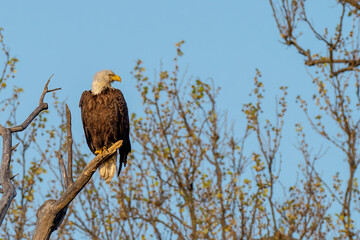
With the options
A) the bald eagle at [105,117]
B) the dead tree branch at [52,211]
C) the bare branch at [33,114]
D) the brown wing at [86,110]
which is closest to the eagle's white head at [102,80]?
the bald eagle at [105,117]

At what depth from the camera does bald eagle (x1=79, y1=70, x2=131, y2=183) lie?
9258 mm

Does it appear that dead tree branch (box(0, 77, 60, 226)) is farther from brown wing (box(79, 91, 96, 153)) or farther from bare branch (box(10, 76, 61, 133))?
brown wing (box(79, 91, 96, 153))

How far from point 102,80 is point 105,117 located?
58 cm

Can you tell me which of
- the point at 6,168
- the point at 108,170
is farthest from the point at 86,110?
the point at 6,168

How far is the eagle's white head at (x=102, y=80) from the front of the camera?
9.45 metres

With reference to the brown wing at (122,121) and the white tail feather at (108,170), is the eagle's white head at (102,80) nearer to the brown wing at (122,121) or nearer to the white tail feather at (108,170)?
the brown wing at (122,121)

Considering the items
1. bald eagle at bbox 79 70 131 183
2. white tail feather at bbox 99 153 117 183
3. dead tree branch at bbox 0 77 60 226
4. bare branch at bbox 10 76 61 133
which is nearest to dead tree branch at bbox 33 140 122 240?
dead tree branch at bbox 0 77 60 226

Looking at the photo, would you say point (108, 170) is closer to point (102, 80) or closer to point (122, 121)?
point (122, 121)

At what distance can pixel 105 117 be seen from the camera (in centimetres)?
925

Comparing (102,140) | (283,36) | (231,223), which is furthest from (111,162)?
(283,36)

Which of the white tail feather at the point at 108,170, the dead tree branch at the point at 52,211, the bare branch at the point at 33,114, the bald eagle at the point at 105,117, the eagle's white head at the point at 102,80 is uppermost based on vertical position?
the eagle's white head at the point at 102,80

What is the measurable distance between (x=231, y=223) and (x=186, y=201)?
132 cm

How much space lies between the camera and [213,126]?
15.4 metres

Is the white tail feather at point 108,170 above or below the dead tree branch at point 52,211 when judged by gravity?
above
